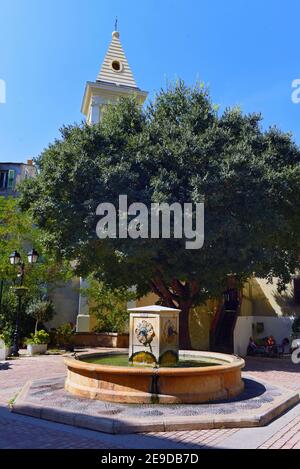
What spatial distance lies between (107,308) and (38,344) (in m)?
5.52

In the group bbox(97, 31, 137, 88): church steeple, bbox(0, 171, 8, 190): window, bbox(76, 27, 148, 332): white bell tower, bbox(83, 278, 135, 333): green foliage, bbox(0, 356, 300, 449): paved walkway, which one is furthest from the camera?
bbox(0, 171, 8, 190): window

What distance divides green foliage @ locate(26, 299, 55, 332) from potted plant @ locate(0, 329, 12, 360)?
1.35 m

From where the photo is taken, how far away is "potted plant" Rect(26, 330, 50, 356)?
1822 cm

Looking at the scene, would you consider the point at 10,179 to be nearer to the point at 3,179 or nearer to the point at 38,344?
the point at 3,179

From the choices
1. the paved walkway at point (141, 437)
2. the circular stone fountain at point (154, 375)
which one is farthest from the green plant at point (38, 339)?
the paved walkway at point (141, 437)

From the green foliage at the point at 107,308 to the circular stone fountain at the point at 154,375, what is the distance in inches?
483

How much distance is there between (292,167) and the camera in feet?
54.6

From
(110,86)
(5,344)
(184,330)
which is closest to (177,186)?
(184,330)

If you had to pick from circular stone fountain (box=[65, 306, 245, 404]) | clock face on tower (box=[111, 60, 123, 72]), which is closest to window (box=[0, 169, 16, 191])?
clock face on tower (box=[111, 60, 123, 72])

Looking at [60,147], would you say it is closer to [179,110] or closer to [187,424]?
[179,110]

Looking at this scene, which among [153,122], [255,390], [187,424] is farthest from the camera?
[153,122]

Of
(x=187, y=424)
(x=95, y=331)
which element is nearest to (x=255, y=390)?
(x=187, y=424)

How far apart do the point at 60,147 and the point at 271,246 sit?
381 inches

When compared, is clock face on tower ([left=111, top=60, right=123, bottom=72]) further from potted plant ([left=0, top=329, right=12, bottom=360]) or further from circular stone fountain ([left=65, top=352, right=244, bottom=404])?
circular stone fountain ([left=65, top=352, right=244, bottom=404])
